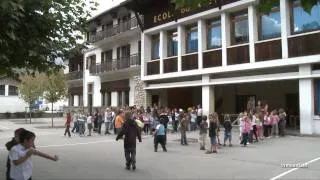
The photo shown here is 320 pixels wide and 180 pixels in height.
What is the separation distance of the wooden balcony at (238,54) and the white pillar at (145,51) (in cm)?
931

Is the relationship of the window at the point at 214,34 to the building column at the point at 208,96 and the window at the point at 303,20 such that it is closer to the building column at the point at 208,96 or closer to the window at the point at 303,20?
the building column at the point at 208,96

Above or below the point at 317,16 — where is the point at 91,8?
below

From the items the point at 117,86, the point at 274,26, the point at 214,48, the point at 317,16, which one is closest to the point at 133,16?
the point at 117,86

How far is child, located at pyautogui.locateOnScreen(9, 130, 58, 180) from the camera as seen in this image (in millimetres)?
6648

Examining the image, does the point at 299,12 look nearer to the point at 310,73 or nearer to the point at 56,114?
the point at 310,73

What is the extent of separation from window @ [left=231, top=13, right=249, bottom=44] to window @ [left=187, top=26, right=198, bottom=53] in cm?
335

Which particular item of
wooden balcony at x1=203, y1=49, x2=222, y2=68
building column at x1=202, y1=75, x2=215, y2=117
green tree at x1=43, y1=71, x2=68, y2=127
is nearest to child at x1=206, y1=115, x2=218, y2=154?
wooden balcony at x1=203, y1=49, x2=222, y2=68

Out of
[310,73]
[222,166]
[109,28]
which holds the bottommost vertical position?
[222,166]

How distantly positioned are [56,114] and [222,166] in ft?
162

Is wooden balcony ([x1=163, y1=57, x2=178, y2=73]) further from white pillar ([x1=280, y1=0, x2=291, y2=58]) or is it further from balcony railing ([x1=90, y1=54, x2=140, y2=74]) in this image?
white pillar ([x1=280, y1=0, x2=291, y2=58])

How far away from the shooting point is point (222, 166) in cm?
1353

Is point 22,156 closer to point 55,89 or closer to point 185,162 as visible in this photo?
point 185,162

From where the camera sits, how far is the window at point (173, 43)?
31719 millimetres

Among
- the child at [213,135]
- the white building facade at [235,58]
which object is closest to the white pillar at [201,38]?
the white building facade at [235,58]
